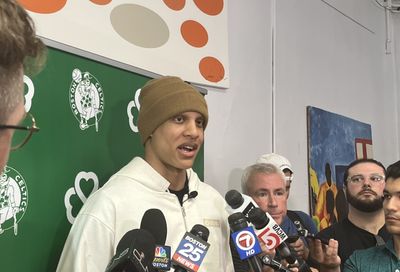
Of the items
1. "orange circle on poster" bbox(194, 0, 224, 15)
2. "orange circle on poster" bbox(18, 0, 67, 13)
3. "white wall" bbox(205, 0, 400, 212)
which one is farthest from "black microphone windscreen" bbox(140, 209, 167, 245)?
"orange circle on poster" bbox(194, 0, 224, 15)

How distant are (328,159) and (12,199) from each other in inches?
106

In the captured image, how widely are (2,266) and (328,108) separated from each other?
2.92m

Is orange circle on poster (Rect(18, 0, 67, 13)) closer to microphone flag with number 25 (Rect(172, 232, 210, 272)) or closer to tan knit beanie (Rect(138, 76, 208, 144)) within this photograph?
tan knit beanie (Rect(138, 76, 208, 144))

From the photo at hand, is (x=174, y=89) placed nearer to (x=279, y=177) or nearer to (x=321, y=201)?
(x=279, y=177)

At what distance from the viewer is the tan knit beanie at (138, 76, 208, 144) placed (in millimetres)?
1798

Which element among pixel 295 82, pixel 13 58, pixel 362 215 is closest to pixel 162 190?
pixel 13 58

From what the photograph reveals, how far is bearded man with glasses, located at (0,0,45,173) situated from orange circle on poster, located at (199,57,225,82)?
6.22 feet

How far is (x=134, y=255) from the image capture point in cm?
102

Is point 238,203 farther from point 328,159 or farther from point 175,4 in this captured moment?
point 328,159

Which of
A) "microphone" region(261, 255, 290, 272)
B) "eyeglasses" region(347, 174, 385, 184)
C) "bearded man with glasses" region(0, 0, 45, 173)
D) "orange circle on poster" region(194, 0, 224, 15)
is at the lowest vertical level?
"microphone" region(261, 255, 290, 272)

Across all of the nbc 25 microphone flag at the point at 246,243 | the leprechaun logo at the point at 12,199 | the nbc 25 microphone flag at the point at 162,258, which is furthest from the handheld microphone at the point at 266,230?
the leprechaun logo at the point at 12,199

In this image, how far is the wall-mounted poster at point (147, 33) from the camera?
197cm

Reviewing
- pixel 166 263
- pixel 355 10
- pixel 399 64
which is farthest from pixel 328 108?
pixel 166 263

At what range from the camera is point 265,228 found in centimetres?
174
